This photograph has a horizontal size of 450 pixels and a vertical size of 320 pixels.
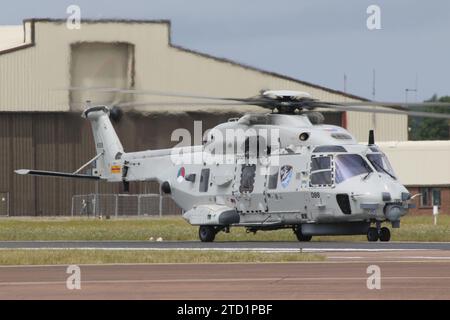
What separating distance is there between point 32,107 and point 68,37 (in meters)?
14.1

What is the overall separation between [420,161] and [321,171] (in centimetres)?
4571

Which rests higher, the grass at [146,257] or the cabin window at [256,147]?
the cabin window at [256,147]

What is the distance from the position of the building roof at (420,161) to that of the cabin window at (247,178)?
42236 mm

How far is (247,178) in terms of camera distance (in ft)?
Answer: 124

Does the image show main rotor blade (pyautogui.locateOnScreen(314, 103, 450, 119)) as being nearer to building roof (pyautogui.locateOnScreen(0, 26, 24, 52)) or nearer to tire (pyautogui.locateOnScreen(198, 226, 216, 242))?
tire (pyautogui.locateOnScreen(198, 226, 216, 242))

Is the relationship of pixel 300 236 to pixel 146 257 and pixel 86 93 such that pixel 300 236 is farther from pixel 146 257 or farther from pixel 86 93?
pixel 86 93

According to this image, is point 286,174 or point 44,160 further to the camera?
point 44,160

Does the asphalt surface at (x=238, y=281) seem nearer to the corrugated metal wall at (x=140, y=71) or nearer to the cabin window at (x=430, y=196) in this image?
the corrugated metal wall at (x=140, y=71)

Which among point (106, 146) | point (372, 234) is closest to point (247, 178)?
point (372, 234)

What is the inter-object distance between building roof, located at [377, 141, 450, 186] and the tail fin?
37.7 metres

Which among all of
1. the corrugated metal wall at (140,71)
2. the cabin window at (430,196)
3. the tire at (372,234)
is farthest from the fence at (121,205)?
the tire at (372,234)

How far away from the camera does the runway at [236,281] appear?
19266 mm

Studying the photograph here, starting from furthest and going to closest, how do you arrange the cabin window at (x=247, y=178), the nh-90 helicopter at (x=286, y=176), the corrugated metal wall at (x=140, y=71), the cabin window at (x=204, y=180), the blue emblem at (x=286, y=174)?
the corrugated metal wall at (x=140, y=71) → the cabin window at (x=204, y=180) → the cabin window at (x=247, y=178) → the blue emblem at (x=286, y=174) → the nh-90 helicopter at (x=286, y=176)

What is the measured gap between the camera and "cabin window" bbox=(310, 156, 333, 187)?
35.4 meters
